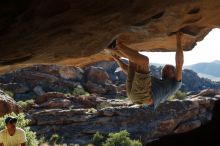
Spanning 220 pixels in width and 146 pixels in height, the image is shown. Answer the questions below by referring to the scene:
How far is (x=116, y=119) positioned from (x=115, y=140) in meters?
2.32

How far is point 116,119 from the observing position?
42438 mm

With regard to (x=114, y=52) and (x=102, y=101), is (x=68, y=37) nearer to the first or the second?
(x=114, y=52)

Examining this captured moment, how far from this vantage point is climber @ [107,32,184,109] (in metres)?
8.22

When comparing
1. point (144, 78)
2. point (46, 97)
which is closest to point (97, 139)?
point (46, 97)

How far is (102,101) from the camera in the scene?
4778cm

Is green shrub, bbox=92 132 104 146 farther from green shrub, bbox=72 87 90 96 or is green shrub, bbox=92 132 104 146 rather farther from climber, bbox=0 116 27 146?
climber, bbox=0 116 27 146

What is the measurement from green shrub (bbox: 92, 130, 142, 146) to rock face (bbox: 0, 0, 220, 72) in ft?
102

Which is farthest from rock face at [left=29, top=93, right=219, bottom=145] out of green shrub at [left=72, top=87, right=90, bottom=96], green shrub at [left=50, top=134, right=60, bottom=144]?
green shrub at [left=72, top=87, right=90, bottom=96]

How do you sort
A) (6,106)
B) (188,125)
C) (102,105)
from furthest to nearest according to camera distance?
1. (102,105)
2. (188,125)
3. (6,106)

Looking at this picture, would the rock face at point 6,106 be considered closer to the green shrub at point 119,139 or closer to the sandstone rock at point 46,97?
the green shrub at point 119,139

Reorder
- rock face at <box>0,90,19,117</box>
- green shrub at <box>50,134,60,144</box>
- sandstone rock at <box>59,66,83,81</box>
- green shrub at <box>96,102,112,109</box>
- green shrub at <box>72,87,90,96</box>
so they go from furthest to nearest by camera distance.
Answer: sandstone rock at <box>59,66,83,81</box>, green shrub at <box>72,87,90,96</box>, green shrub at <box>96,102,112,109</box>, green shrub at <box>50,134,60,144</box>, rock face at <box>0,90,19,117</box>

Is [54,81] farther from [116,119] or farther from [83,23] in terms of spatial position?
[83,23]

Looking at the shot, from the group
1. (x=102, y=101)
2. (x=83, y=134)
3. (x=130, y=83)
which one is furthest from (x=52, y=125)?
(x=130, y=83)

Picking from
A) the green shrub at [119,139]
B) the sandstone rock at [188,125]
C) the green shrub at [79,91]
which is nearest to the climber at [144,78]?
the green shrub at [119,139]
